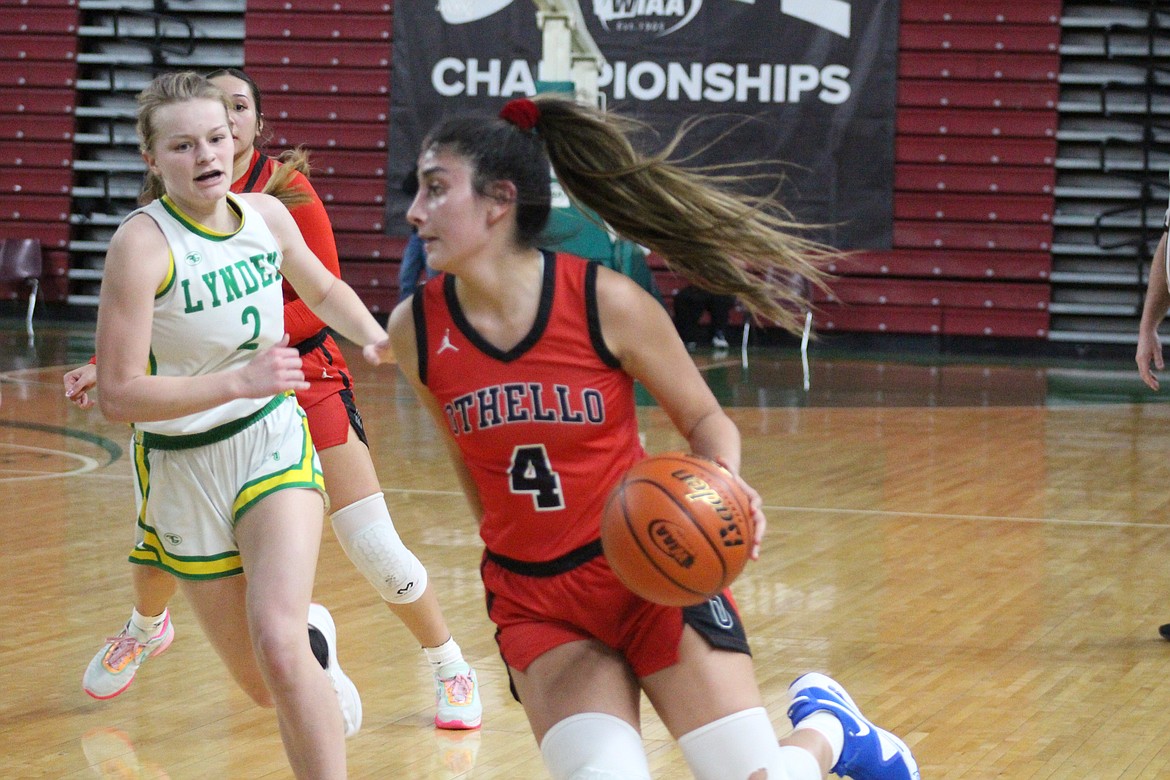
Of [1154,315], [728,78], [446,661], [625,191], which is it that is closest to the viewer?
[625,191]

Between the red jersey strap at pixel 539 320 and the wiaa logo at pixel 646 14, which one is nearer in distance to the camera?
the red jersey strap at pixel 539 320

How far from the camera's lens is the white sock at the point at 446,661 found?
11.7 ft

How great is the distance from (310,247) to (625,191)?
1409mm

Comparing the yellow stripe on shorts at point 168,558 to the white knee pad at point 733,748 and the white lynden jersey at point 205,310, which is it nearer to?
the white lynden jersey at point 205,310

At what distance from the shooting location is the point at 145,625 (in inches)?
139

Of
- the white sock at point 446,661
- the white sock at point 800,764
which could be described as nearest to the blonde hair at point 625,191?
the white sock at point 800,764

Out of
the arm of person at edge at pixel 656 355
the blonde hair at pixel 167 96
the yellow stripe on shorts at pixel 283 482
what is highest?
the blonde hair at pixel 167 96

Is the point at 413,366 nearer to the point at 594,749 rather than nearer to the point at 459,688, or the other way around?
the point at 594,749

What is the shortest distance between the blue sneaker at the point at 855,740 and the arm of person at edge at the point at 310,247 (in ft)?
4.96

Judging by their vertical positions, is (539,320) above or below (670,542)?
above

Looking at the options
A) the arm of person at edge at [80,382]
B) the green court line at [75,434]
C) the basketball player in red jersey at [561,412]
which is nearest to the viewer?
the basketball player in red jersey at [561,412]

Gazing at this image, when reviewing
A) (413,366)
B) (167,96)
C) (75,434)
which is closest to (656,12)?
(75,434)

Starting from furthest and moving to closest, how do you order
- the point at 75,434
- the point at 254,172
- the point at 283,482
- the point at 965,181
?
1. the point at 965,181
2. the point at 75,434
3. the point at 254,172
4. the point at 283,482

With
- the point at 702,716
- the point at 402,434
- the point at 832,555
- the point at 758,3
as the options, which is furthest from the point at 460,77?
the point at 702,716
